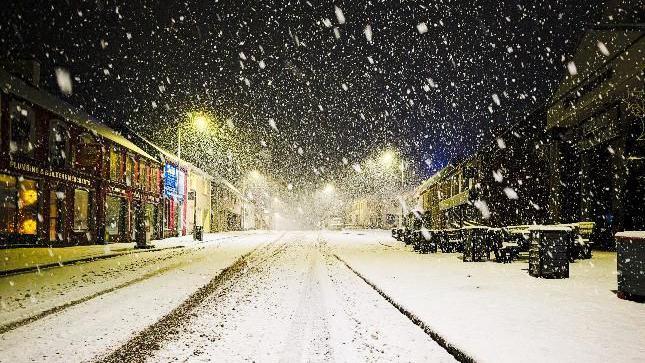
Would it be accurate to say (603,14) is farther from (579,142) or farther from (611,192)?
(611,192)

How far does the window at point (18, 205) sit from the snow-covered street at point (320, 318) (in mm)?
11055

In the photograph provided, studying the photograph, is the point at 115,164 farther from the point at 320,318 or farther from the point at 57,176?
the point at 320,318

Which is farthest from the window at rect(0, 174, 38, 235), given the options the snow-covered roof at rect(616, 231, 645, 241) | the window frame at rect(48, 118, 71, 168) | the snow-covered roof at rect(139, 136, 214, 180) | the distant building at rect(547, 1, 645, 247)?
the distant building at rect(547, 1, 645, 247)

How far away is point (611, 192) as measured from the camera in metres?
18.9

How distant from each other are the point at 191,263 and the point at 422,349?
11472 millimetres

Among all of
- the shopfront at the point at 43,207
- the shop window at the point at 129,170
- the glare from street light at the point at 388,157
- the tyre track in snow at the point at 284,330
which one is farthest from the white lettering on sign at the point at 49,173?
the glare from street light at the point at 388,157

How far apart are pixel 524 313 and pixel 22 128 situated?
73.6 ft

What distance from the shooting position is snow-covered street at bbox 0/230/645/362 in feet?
15.4

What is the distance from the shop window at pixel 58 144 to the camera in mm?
23125

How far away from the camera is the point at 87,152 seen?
1035 inches

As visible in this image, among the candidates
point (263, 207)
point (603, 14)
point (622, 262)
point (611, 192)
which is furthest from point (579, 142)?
point (263, 207)

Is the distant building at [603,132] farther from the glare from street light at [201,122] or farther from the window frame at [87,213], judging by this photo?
the window frame at [87,213]

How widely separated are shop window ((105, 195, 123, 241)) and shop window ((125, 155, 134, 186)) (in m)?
1.62

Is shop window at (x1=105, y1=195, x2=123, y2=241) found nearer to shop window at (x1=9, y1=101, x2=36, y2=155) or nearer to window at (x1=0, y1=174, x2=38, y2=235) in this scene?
window at (x1=0, y1=174, x2=38, y2=235)
